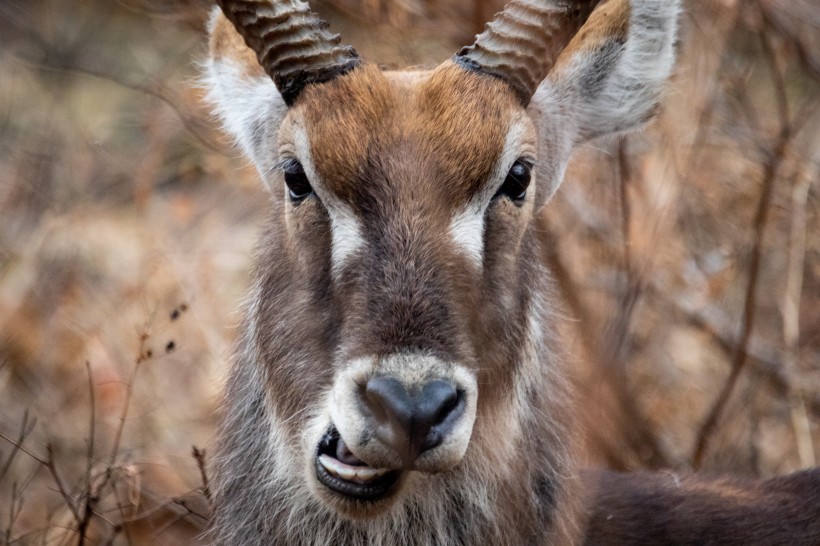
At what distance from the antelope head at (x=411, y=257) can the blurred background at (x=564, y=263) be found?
1.95 metres

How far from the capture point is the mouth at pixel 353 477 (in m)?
3.94

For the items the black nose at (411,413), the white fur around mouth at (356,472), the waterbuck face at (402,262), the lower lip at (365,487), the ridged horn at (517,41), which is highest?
the ridged horn at (517,41)

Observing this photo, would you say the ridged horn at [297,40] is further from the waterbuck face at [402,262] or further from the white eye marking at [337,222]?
the white eye marking at [337,222]

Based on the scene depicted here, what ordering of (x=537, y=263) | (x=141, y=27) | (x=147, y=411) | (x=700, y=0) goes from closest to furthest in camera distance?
(x=537, y=263)
(x=700, y=0)
(x=147, y=411)
(x=141, y=27)

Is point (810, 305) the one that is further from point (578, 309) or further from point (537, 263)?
point (537, 263)

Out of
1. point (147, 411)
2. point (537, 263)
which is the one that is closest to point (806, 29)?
point (537, 263)

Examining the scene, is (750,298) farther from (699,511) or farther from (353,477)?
(353,477)

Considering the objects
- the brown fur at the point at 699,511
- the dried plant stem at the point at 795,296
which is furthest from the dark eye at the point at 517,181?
the dried plant stem at the point at 795,296

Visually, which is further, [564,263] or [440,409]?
[564,263]

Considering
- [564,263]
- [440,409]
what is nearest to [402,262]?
[440,409]

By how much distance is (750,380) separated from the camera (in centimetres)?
841

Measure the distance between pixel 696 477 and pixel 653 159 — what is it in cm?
379

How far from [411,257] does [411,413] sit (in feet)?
2.15

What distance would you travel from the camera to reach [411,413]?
11.5 ft
